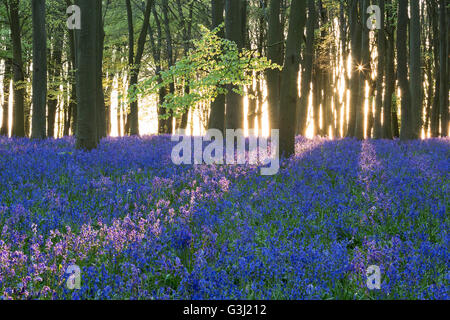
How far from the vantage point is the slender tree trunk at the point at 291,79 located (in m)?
9.99

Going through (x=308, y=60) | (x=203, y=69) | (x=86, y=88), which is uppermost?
(x=308, y=60)

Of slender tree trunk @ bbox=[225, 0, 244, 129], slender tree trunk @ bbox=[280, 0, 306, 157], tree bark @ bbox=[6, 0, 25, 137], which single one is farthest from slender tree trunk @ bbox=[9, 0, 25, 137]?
slender tree trunk @ bbox=[280, 0, 306, 157]

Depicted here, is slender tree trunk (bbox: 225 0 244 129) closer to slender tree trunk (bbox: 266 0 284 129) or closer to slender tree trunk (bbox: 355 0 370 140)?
slender tree trunk (bbox: 266 0 284 129)

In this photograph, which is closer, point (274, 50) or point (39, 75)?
point (274, 50)

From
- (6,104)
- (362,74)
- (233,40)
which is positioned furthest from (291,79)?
(6,104)

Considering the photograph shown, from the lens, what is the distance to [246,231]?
4.48 m

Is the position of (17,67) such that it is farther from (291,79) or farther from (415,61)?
(415,61)

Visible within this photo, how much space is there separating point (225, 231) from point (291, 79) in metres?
6.43

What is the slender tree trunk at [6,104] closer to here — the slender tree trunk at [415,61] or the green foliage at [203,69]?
the green foliage at [203,69]

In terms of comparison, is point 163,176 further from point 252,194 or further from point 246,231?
point 246,231

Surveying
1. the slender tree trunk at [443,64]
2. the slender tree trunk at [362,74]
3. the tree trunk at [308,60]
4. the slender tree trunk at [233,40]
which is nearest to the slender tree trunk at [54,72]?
the tree trunk at [308,60]

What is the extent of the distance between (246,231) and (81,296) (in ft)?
6.77

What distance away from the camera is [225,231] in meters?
4.60

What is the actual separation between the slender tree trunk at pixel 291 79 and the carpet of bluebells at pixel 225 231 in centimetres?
194
